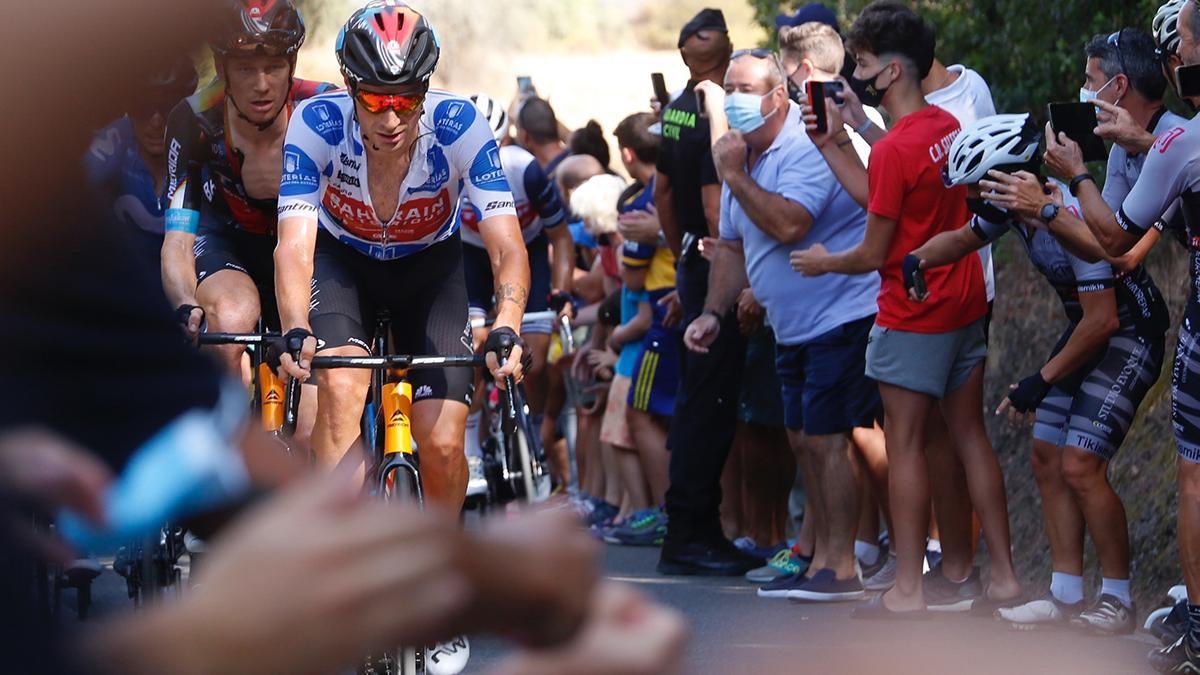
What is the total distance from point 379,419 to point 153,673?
553 cm

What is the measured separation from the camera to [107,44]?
1.32 metres

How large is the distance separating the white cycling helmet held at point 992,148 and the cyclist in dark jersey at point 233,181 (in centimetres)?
261

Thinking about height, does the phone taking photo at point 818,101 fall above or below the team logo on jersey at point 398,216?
above

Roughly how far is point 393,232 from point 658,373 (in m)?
4.74

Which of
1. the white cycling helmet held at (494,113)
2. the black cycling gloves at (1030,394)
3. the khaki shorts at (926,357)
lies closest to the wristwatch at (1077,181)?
the black cycling gloves at (1030,394)

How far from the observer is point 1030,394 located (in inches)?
295

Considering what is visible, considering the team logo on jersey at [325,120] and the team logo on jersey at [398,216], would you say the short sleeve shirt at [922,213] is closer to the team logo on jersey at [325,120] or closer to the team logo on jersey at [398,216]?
the team logo on jersey at [398,216]

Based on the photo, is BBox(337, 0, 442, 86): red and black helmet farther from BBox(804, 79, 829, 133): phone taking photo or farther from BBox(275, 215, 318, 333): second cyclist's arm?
BBox(804, 79, 829, 133): phone taking photo

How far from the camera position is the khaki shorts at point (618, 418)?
11.9 metres

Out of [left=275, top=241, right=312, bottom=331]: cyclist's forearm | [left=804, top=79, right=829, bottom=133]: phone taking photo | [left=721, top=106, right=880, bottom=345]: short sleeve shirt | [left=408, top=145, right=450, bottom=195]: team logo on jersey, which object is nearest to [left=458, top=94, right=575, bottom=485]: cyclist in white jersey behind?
[left=721, top=106, right=880, bottom=345]: short sleeve shirt

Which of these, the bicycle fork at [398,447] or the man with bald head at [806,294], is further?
the man with bald head at [806,294]

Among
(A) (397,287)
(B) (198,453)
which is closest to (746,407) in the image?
(A) (397,287)

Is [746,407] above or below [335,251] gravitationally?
below

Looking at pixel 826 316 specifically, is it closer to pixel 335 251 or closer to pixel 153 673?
pixel 335 251
